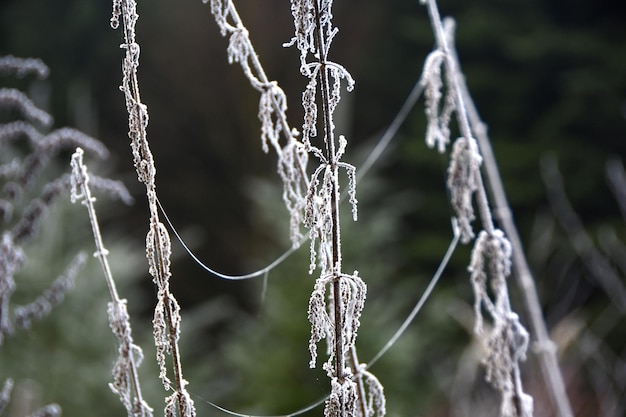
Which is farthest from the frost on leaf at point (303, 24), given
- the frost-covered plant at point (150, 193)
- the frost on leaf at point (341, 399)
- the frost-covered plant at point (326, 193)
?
the frost on leaf at point (341, 399)

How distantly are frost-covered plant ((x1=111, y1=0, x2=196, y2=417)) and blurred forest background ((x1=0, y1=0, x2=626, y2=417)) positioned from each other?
93.9 inches

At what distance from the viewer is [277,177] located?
3.98 meters

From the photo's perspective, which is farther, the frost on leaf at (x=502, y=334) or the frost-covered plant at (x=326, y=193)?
the frost on leaf at (x=502, y=334)

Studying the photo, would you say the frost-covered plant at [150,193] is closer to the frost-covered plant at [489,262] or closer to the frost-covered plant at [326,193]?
the frost-covered plant at [326,193]

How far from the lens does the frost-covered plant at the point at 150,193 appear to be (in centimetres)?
49

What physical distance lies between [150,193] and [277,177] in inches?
138

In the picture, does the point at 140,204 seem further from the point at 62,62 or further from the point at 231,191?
the point at 62,62

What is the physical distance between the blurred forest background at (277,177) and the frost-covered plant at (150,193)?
7.83 feet

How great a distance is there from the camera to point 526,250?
4738 mm

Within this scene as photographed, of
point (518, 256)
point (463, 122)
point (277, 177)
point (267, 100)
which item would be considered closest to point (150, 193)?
point (267, 100)

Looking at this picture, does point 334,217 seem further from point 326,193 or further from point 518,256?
point 518,256

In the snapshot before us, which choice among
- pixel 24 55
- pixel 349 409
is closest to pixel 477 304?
pixel 349 409

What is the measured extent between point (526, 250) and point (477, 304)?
4.22 meters

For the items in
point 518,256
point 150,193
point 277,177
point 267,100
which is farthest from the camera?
point 277,177
